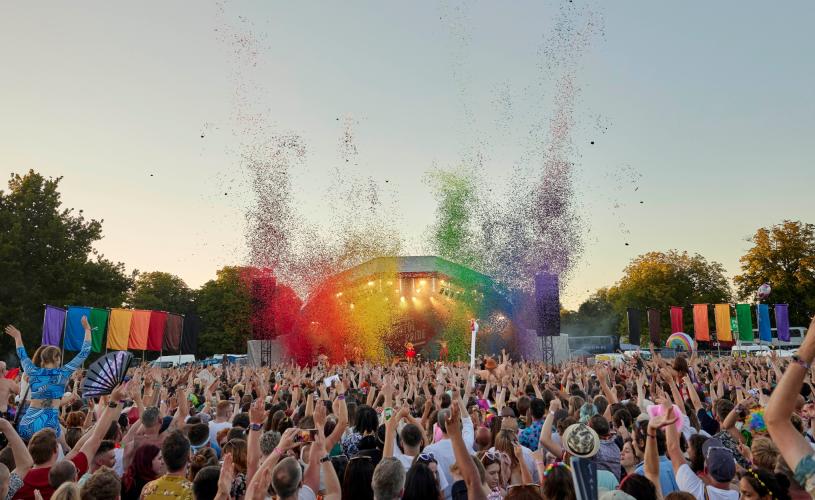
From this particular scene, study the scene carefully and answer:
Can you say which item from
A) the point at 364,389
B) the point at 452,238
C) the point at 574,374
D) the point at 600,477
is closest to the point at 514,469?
the point at 600,477

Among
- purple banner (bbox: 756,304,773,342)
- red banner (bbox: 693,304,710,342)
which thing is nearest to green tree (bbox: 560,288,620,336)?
red banner (bbox: 693,304,710,342)

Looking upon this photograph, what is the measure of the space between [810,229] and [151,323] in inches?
2123

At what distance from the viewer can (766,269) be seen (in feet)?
167

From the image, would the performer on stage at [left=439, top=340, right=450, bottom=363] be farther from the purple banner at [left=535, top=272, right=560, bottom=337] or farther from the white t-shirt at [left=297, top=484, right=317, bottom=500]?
the white t-shirt at [left=297, top=484, right=317, bottom=500]

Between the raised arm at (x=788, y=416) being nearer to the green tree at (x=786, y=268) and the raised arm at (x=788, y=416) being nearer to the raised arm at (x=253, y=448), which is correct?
the raised arm at (x=253, y=448)

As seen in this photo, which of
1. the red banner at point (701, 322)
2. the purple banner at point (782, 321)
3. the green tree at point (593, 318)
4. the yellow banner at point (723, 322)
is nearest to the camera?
the purple banner at point (782, 321)

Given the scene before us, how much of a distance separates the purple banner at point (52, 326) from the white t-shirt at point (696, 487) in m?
20.3

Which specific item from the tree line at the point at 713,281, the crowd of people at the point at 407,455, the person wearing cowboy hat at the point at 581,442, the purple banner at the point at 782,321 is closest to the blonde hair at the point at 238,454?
the crowd of people at the point at 407,455

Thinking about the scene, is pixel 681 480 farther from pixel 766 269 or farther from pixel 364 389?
pixel 766 269

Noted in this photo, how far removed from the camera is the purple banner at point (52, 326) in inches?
747

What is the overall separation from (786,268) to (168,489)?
→ 58.3 meters

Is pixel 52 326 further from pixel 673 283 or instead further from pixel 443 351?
pixel 673 283

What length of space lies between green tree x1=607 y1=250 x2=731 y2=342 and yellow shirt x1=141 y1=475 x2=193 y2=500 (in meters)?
64.6

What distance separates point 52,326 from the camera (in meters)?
19.2
